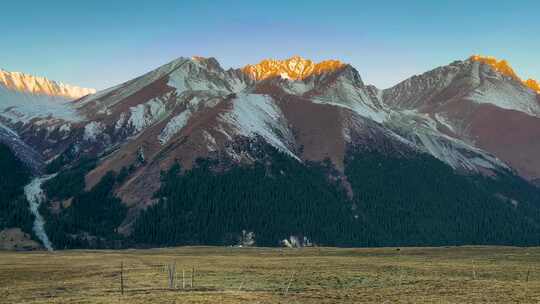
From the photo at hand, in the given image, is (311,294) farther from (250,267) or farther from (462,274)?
(250,267)

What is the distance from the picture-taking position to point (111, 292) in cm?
7106

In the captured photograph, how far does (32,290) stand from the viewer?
247 ft

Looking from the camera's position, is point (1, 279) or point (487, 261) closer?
point (1, 279)

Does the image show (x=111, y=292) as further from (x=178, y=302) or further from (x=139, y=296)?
(x=178, y=302)

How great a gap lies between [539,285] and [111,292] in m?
46.2

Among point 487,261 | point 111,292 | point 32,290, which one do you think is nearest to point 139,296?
point 111,292

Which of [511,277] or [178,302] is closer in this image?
[178,302]

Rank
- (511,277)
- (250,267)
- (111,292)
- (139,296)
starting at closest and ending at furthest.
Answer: (139,296) → (111,292) → (511,277) → (250,267)

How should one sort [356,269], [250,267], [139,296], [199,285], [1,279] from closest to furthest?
[139,296]
[199,285]
[1,279]
[356,269]
[250,267]

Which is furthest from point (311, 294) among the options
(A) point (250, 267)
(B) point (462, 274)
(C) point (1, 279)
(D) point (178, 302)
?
(C) point (1, 279)

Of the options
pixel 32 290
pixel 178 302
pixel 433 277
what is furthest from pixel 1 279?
pixel 433 277

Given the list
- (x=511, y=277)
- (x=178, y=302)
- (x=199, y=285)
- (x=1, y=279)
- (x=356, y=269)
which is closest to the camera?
(x=178, y=302)

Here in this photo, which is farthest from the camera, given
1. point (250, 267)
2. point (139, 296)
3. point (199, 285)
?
point (250, 267)

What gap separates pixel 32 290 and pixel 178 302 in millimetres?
24498
